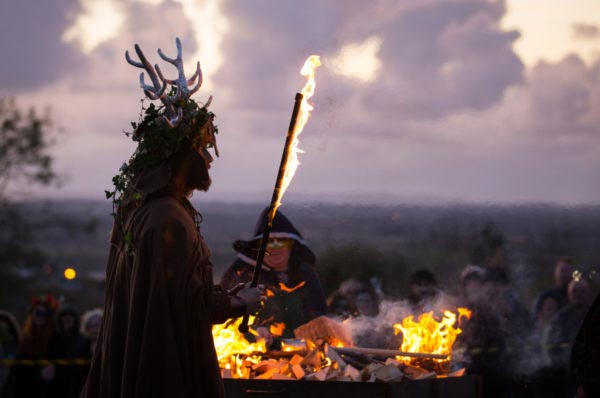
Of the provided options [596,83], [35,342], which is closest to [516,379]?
[596,83]

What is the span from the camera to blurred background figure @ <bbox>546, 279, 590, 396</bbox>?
905 cm

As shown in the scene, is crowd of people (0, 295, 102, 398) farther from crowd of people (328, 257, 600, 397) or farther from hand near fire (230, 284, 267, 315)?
hand near fire (230, 284, 267, 315)

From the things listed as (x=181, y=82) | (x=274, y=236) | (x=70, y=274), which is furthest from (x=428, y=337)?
(x=70, y=274)

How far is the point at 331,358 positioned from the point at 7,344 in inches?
191

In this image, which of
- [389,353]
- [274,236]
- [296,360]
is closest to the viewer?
[296,360]

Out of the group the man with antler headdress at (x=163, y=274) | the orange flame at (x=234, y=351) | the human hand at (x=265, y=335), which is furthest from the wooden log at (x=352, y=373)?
the man with antler headdress at (x=163, y=274)

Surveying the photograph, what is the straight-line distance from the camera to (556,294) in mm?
9203

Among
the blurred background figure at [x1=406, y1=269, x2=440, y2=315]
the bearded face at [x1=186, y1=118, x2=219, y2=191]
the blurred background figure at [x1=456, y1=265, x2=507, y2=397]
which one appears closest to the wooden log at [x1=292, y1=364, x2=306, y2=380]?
the bearded face at [x1=186, y1=118, x2=219, y2=191]

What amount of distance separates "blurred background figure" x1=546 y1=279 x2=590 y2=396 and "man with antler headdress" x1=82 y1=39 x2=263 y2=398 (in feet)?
14.0

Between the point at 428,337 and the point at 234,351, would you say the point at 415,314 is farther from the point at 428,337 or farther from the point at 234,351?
the point at 234,351

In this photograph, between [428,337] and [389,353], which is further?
[428,337]

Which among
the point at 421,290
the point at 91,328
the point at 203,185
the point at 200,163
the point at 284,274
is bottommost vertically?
the point at 91,328

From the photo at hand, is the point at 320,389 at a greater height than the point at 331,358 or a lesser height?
lesser

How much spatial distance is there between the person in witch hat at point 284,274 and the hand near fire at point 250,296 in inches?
105
